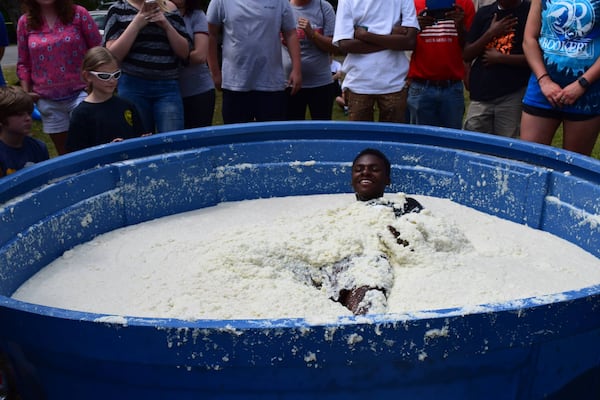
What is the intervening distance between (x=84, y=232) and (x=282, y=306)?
1.24m

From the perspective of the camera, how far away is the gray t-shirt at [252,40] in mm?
3453

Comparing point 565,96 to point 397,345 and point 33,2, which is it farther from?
point 33,2

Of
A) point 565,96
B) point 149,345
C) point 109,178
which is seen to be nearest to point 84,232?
point 109,178

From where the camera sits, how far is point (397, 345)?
1.31 metres

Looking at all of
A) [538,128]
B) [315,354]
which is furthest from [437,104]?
[315,354]

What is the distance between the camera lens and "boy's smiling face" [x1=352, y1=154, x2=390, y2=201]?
9.12ft

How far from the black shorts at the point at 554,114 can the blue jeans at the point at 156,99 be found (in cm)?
176

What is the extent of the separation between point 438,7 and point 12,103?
225 centimetres

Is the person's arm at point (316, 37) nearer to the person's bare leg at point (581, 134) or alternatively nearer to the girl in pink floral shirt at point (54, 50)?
the girl in pink floral shirt at point (54, 50)

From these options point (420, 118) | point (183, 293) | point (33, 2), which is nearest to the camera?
point (183, 293)

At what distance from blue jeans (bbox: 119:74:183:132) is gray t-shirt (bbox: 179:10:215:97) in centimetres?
16

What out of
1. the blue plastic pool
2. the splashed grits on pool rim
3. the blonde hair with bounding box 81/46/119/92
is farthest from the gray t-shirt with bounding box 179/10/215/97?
the blue plastic pool

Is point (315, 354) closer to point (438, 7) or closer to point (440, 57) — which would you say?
point (440, 57)

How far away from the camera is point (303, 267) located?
2346 millimetres
